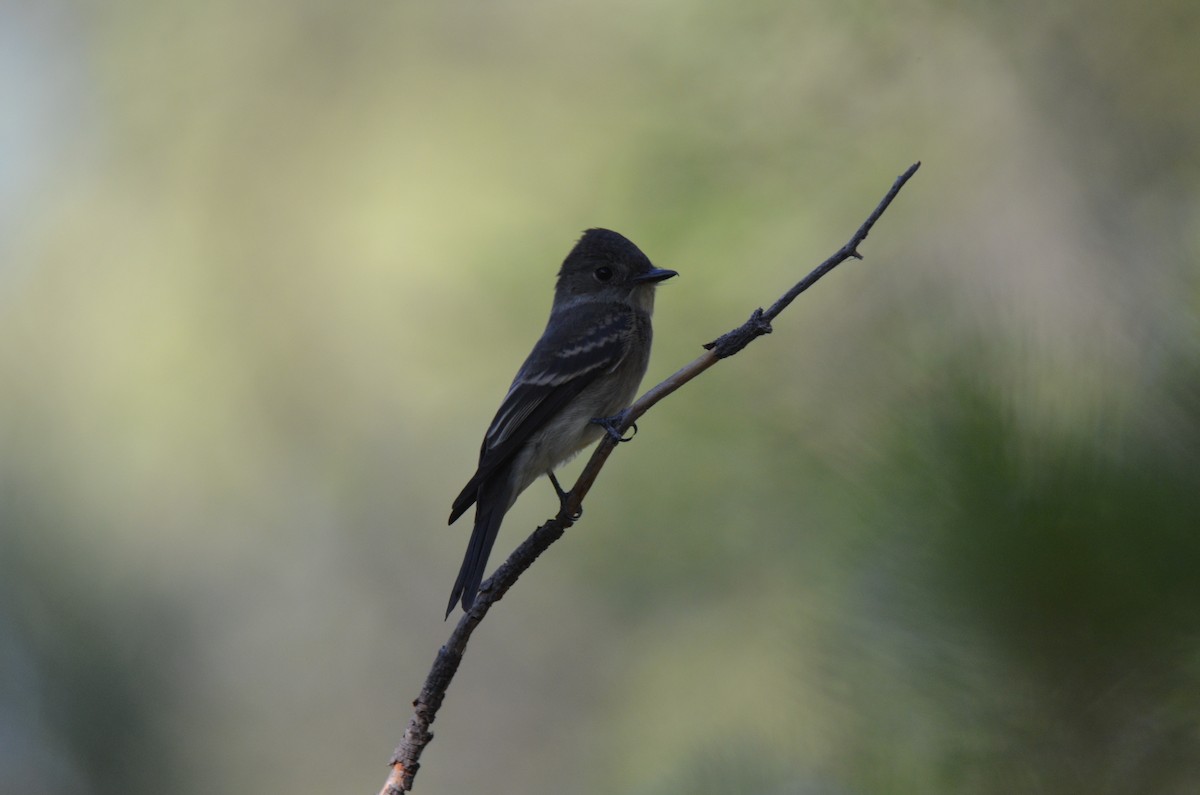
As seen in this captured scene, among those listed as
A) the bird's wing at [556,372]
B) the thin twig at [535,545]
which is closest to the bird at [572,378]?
the bird's wing at [556,372]

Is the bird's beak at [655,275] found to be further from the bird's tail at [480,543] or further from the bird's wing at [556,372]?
the bird's tail at [480,543]

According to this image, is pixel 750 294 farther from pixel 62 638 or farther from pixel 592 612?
pixel 62 638

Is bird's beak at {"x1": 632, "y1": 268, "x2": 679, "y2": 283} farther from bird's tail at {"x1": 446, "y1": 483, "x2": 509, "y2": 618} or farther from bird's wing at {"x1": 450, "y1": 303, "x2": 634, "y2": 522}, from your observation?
bird's tail at {"x1": 446, "y1": 483, "x2": 509, "y2": 618}

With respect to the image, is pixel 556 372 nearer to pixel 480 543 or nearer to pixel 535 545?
pixel 480 543

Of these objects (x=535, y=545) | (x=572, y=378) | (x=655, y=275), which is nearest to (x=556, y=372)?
(x=572, y=378)

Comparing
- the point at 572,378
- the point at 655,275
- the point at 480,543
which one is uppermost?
the point at 655,275

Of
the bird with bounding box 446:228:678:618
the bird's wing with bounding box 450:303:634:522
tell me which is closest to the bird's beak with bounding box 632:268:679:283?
the bird with bounding box 446:228:678:618

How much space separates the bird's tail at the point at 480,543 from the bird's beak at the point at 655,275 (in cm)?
92

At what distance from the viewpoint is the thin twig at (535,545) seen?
124cm

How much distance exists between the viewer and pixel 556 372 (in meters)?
3.49

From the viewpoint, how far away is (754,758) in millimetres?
1671

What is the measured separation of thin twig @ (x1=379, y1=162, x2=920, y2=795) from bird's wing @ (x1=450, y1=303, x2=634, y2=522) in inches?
48.3

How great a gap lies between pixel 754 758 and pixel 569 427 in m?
1.81

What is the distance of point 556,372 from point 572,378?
0.18ft
